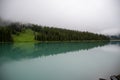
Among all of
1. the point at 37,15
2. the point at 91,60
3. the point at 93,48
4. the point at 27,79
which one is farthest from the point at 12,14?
the point at 93,48

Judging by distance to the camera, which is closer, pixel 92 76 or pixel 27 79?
pixel 27 79

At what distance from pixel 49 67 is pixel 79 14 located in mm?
1727

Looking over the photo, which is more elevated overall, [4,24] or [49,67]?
[4,24]

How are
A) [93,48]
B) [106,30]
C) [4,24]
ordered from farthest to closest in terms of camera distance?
[93,48]
[106,30]
[4,24]

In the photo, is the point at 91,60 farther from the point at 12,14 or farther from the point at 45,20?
the point at 12,14

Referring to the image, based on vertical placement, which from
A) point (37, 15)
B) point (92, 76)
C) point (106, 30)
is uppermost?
point (37, 15)

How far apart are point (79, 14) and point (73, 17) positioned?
0.76ft

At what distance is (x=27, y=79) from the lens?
3754mm

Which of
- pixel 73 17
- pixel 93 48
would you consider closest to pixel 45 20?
pixel 73 17

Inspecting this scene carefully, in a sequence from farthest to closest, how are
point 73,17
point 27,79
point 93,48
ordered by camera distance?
1. point 93,48
2. point 73,17
3. point 27,79

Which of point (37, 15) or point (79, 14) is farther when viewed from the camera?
point (79, 14)

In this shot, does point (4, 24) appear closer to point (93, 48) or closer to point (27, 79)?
point (27, 79)

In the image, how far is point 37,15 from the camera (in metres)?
4.52

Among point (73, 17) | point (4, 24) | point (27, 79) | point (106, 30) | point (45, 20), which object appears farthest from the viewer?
point (106, 30)
